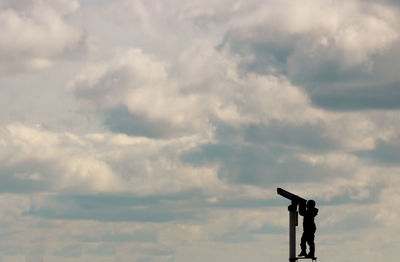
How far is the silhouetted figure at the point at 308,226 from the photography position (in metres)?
35.8

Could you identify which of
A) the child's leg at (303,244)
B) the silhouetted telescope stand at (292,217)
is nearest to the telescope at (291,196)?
the silhouetted telescope stand at (292,217)

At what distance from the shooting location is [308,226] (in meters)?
35.9

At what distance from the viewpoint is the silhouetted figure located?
35.8 metres

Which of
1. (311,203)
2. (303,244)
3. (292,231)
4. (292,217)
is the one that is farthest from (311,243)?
(311,203)

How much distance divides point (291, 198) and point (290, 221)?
1284mm

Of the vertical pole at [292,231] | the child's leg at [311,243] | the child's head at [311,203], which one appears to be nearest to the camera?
the child's head at [311,203]

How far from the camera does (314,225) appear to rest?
36.1m

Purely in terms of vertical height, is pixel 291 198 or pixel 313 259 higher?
pixel 291 198

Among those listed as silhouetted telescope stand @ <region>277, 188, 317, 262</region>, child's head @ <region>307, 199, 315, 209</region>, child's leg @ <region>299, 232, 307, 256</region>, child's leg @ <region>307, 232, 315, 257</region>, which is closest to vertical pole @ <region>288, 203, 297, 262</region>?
silhouetted telescope stand @ <region>277, 188, 317, 262</region>

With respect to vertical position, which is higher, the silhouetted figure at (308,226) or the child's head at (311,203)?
the child's head at (311,203)

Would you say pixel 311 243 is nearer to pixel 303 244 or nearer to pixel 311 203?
pixel 303 244

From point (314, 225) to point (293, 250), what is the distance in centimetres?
172

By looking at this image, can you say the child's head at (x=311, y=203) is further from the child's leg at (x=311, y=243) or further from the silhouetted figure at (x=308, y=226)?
the child's leg at (x=311, y=243)

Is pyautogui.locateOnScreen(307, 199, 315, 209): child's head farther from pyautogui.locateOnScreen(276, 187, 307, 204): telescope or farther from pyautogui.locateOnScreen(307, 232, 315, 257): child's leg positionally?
pyautogui.locateOnScreen(307, 232, 315, 257): child's leg
